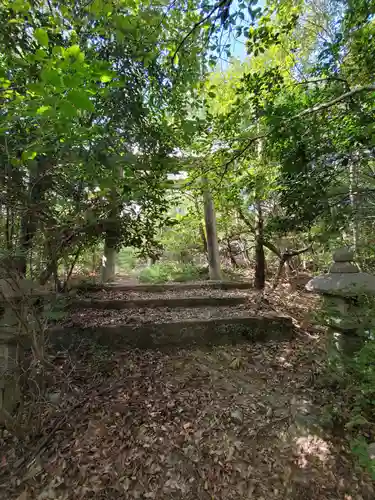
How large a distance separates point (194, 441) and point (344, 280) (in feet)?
6.22

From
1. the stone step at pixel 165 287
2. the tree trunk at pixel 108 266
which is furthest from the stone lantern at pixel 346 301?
the tree trunk at pixel 108 266

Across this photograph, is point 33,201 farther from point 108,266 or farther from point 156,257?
point 108,266

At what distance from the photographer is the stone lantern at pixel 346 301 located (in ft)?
7.11

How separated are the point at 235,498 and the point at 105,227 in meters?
2.77

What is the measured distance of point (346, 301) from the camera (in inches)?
89.7

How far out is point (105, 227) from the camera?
3.09 metres

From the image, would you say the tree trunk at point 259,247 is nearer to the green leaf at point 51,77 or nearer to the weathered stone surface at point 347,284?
the weathered stone surface at point 347,284

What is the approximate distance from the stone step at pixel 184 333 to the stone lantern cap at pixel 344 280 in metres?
1.24

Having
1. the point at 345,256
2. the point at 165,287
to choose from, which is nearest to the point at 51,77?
the point at 345,256

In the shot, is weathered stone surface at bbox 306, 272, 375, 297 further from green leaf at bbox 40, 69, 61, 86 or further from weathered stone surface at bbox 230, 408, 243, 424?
green leaf at bbox 40, 69, 61, 86

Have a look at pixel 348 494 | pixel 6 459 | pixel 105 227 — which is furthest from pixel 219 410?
pixel 105 227

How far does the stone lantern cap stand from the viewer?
216 cm

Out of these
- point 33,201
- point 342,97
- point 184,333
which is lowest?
point 184,333

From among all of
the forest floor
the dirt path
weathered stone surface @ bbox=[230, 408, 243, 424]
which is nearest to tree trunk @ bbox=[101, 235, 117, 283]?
the forest floor
